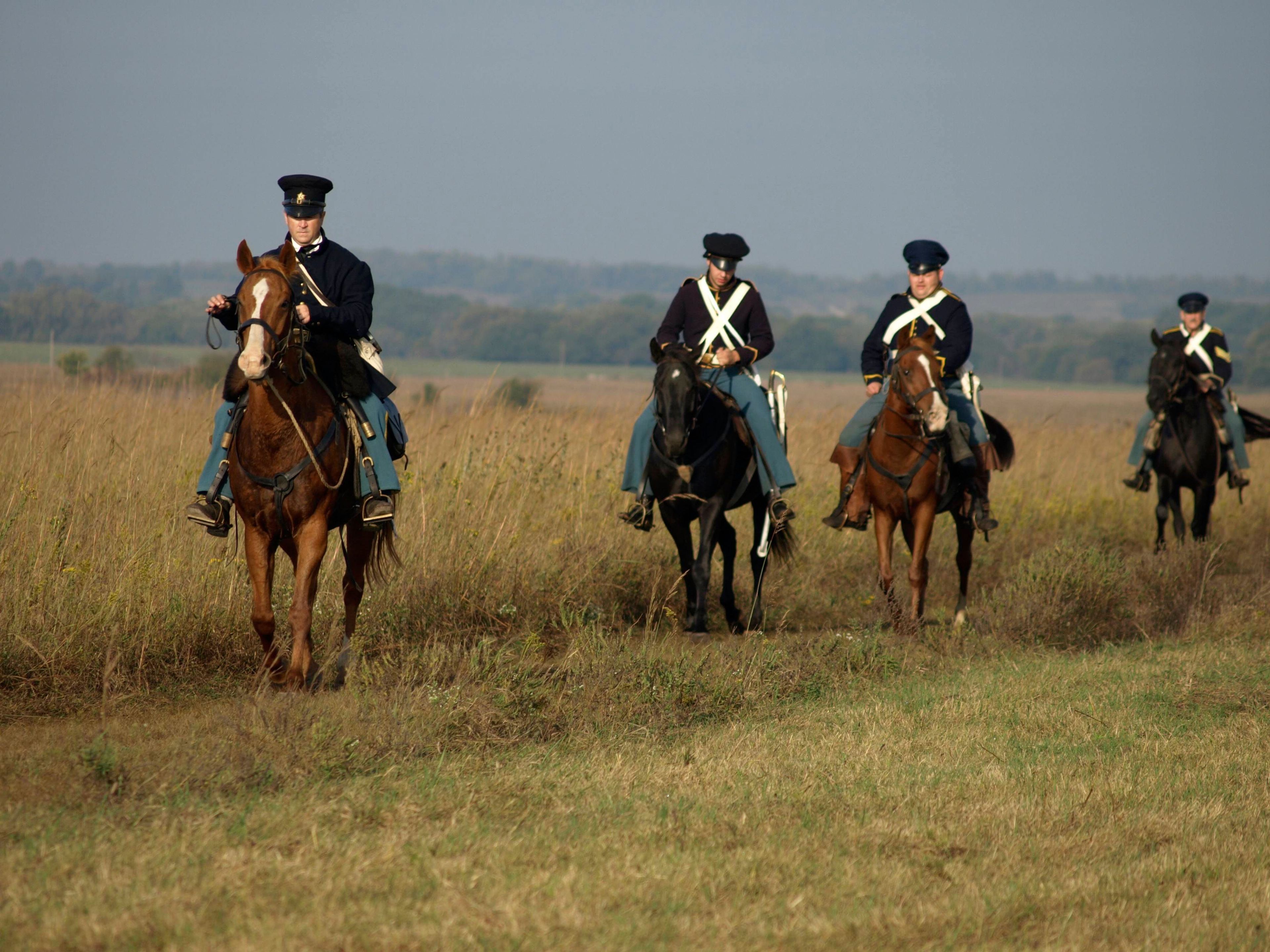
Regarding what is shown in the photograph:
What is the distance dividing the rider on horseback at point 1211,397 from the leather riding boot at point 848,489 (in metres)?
5.51

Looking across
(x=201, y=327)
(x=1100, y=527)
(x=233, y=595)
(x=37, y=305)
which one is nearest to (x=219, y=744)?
(x=233, y=595)

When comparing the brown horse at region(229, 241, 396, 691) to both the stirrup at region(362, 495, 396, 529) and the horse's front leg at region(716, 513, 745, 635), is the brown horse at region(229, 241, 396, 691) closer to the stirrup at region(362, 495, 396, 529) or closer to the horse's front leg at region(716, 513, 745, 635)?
the stirrup at region(362, 495, 396, 529)

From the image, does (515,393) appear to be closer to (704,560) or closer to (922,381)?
(704,560)

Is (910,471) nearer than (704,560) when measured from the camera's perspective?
No

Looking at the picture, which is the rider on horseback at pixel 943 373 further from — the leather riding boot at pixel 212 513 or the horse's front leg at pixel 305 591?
the leather riding boot at pixel 212 513

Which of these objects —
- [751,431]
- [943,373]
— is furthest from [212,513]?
[943,373]

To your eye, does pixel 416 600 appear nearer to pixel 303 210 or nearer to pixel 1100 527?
pixel 303 210

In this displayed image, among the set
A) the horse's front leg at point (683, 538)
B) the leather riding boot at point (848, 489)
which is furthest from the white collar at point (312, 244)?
the leather riding boot at point (848, 489)

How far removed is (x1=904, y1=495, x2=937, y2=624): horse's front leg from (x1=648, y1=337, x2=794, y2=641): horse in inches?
40.2

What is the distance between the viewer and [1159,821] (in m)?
5.44

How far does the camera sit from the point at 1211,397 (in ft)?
47.0

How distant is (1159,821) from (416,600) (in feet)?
16.4

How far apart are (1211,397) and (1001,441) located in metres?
4.21

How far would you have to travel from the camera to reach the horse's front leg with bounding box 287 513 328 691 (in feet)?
22.7
